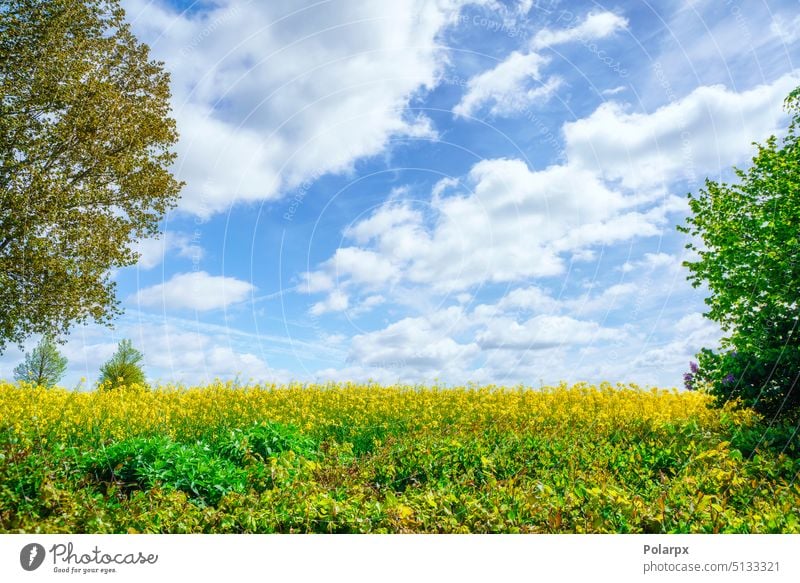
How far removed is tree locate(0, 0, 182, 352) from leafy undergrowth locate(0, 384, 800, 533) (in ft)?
11.9

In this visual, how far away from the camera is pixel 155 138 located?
16.0 metres

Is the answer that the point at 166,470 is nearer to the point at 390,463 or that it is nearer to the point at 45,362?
the point at 390,463

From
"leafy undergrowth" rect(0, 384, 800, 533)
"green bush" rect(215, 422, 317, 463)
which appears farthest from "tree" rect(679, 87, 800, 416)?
"green bush" rect(215, 422, 317, 463)

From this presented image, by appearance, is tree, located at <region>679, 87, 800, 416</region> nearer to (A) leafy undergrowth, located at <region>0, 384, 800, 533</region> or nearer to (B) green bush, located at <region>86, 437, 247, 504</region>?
(A) leafy undergrowth, located at <region>0, 384, 800, 533</region>

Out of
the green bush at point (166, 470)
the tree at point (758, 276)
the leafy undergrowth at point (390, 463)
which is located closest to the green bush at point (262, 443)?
the leafy undergrowth at point (390, 463)

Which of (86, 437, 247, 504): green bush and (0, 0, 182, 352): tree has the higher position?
(0, 0, 182, 352): tree

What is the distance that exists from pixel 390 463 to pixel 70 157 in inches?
480

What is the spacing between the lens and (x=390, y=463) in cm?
749

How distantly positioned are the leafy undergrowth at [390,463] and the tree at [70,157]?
3629 millimetres

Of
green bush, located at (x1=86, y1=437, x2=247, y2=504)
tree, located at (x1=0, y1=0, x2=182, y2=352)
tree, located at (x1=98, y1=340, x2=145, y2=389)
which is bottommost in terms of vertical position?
green bush, located at (x1=86, y1=437, x2=247, y2=504)

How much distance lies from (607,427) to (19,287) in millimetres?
14132

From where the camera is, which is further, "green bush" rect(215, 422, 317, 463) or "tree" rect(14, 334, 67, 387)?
"tree" rect(14, 334, 67, 387)

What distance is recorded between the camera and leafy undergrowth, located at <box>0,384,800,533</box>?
503cm
